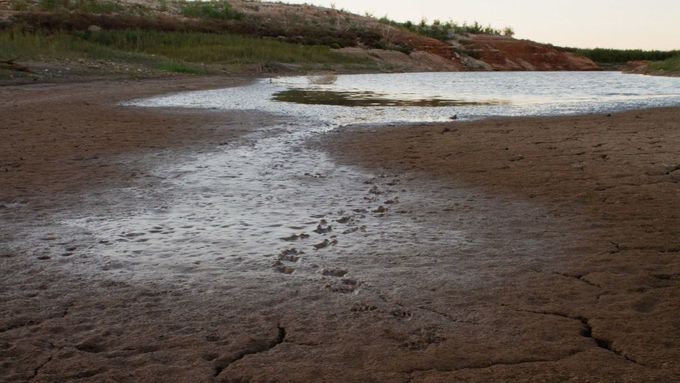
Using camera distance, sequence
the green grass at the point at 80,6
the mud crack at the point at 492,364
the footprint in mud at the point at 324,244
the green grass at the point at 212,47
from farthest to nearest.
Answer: the green grass at the point at 80,6 → the green grass at the point at 212,47 → the footprint in mud at the point at 324,244 → the mud crack at the point at 492,364

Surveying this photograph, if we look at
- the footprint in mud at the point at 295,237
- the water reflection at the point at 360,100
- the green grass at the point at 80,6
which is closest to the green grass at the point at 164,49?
the green grass at the point at 80,6

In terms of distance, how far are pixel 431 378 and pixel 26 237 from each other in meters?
3.12

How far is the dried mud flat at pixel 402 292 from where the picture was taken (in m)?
2.72

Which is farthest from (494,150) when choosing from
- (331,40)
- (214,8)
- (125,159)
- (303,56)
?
(214,8)

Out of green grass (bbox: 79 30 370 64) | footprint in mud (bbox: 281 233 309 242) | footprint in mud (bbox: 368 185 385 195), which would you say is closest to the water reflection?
footprint in mud (bbox: 368 185 385 195)

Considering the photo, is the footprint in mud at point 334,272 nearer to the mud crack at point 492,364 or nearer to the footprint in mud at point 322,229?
the footprint in mud at point 322,229

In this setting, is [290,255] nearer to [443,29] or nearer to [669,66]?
[669,66]

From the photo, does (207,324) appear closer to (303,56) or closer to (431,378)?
(431,378)

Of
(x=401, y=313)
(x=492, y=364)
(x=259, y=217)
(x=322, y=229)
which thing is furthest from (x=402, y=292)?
(x=259, y=217)

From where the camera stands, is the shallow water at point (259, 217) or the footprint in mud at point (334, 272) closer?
the footprint in mud at point (334, 272)

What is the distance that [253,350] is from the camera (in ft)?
9.44

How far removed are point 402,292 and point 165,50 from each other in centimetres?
3216

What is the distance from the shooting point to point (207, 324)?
314 cm

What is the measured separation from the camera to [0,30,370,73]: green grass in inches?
940
